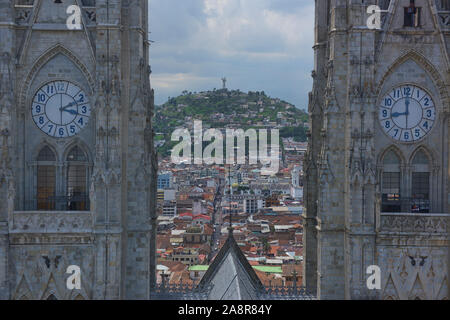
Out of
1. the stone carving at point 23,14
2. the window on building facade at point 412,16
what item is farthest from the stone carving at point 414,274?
the stone carving at point 23,14

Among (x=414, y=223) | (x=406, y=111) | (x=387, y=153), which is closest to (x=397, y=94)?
(x=406, y=111)

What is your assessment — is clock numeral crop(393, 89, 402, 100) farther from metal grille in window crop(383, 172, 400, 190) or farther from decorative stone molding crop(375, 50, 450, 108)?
metal grille in window crop(383, 172, 400, 190)

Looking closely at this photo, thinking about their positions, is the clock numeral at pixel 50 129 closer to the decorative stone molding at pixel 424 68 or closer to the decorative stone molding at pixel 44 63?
the decorative stone molding at pixel 44 63

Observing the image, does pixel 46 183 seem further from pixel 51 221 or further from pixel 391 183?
pixel 391 183

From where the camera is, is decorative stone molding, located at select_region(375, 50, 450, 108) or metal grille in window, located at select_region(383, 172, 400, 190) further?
metal grille in window, located at select_region(383, 172, 400, 190)

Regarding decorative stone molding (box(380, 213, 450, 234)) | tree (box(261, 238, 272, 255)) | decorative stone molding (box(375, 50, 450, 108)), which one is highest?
decorative stone molding (box(375, 50, 450, 108))

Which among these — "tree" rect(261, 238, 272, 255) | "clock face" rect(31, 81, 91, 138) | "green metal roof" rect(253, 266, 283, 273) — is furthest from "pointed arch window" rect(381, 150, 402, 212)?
"tree" rect(261, 238, 272, 255)

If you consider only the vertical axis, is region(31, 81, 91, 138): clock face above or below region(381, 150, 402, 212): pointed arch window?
above
